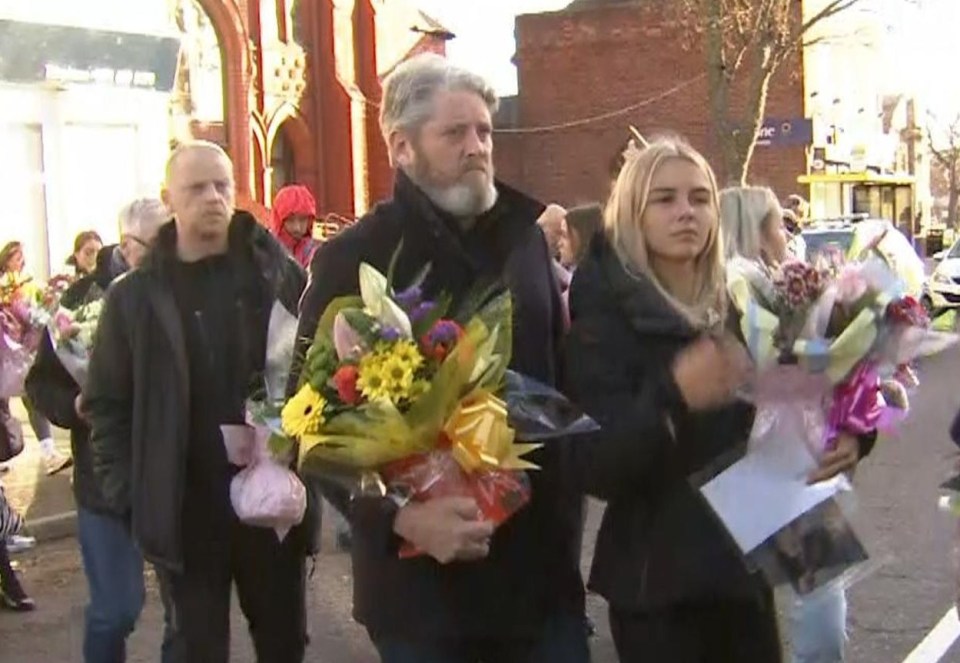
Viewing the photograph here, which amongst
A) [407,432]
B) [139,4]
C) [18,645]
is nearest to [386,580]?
[407,432]

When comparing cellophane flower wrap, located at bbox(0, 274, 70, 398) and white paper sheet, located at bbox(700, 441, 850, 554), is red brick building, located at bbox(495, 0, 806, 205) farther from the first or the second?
white paper sheet, located at bbox(700, 441, 850, 554)

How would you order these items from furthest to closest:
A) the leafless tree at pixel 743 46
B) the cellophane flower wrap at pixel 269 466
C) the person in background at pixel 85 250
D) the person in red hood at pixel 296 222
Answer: the leafless tree at pixel 743 46 < the person in background at pixel 85 250 < the person in red hood at pixel 296 222 < the cellophane flower wrap at pixel 269 466

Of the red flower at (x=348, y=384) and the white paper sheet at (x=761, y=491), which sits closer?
the red flower at (x=348, y=384)

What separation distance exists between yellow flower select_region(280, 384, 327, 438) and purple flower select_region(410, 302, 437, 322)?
0.25 m

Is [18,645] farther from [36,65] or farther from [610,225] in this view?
[36,65]

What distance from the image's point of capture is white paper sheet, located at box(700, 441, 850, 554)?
9.62ft

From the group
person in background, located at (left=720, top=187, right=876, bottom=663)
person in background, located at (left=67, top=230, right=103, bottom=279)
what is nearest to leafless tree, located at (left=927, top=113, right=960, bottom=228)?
person in background, located at (left=67, top=230, right=103, bottom=279)

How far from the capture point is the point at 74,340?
522cm

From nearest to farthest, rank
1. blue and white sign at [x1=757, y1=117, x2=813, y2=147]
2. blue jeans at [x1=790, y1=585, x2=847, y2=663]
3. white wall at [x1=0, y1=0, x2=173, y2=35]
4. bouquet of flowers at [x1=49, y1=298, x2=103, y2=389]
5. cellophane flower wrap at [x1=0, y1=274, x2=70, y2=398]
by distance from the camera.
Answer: blue jeans at [x1=790, y1=585, x2=847, y2=663] < bouquet of flowers at [x1=49, y1=298, x2=103, y2=389] < cellophane flower wrap at [x1=0, y1=274, x2=70, y2=398] < white wall at [x1=0, y1=0, x2=173, y2=35] < blue and white sign at [x1=757, y1=117, x2=813, y2=147]

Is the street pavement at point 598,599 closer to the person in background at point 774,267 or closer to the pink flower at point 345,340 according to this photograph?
the person in background at point 774,267

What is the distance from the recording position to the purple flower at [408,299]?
2833 mm

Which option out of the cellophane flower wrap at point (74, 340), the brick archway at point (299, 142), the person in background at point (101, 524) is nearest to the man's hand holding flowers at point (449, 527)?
the person in background at point (101, 524)

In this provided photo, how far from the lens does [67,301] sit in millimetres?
5762

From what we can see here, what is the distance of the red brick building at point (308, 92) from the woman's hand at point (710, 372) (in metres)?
21.4
